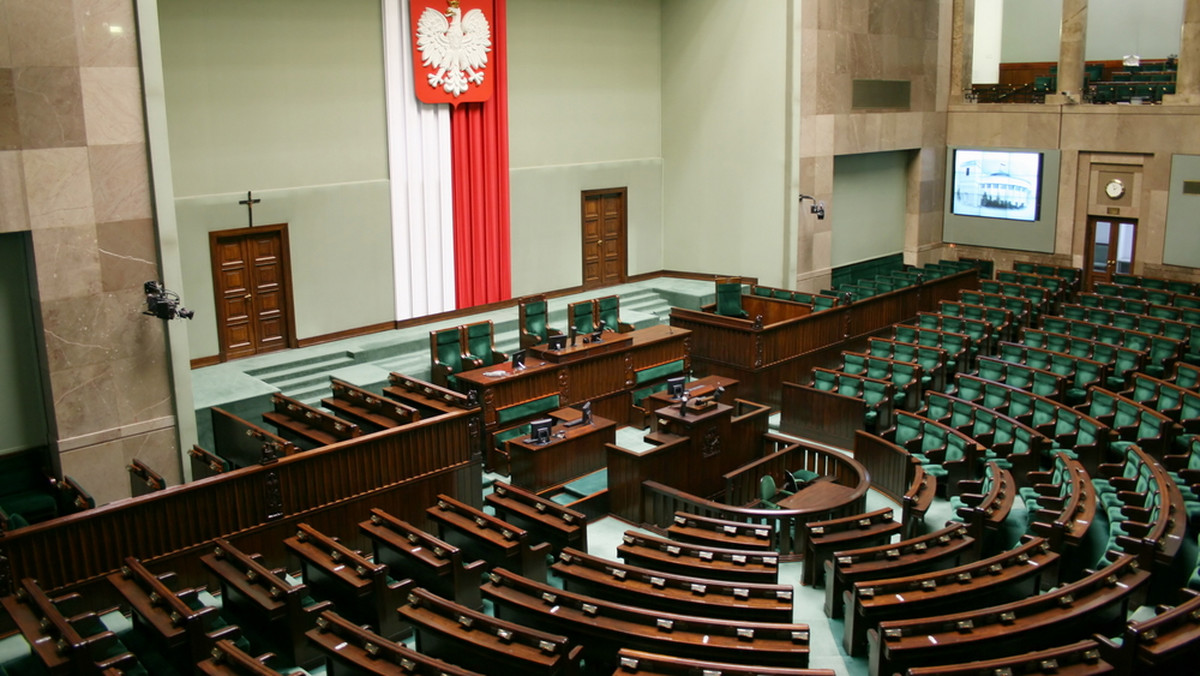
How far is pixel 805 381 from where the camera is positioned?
11.9 meters

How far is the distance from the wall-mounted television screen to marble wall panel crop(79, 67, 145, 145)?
13.4 metres

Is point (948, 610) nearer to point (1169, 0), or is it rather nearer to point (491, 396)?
point (491, 396)

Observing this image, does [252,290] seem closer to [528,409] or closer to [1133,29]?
[528,409]

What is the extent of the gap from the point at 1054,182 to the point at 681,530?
38.8 ft

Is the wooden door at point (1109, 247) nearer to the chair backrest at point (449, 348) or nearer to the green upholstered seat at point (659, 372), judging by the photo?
the green upholstered seat at point (659, 372)

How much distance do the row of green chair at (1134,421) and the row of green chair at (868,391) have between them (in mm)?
1840

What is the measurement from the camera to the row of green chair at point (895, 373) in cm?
1012

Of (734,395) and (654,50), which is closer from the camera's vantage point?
(734,395)

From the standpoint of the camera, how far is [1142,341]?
35.9 feet

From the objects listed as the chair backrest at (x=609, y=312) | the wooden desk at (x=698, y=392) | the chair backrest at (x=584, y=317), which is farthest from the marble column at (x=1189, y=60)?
the chair backrest at (x=584, y=317)

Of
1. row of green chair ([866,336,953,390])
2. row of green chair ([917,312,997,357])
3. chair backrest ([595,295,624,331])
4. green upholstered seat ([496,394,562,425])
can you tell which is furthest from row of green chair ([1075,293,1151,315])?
green upholstered seat ([496,394,562,425])

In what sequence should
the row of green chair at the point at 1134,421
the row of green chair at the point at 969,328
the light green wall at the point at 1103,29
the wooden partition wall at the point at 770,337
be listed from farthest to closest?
the light green wall at the point at 1103,29 < the row of green chair at the point at 969,328 < the wooden partition wall at the point at 770,337 < the row of green chair at the point at 1134,421

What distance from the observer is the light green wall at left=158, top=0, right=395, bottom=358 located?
409 inches

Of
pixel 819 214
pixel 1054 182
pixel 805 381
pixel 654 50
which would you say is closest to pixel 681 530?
pixel 805 381
